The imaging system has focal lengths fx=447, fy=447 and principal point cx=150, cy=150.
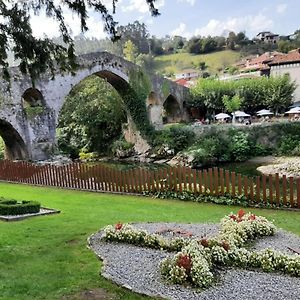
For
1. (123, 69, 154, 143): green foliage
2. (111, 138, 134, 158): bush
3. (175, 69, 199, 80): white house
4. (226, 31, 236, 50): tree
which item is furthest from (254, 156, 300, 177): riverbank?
(226, 31, 236, 50): tree

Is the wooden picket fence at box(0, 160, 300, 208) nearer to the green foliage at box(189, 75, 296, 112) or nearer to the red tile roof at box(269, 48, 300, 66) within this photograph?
the green foliage at box(189, 75, 296, 112)

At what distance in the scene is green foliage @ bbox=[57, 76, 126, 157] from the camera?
3447 centimetres

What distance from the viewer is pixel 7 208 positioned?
10.7 metres

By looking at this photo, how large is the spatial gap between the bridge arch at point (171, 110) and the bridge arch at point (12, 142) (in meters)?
19.6

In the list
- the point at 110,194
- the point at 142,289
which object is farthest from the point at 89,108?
the point at 142,289

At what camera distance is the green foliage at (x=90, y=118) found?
3447cm

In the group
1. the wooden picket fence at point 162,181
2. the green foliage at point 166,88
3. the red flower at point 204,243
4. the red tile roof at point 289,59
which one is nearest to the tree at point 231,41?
the red tile roof at point 289,59

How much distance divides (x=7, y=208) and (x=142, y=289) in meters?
6.13

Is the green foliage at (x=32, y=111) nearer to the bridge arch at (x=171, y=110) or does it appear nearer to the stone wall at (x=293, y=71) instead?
the bridge arch at (x=171, y=110)

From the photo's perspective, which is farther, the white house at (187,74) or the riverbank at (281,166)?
the white house at (187,74)

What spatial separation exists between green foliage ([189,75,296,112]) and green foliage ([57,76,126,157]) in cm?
1035

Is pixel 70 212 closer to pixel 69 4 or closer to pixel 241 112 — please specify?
pixel 69 4

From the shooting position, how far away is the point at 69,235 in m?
8.55

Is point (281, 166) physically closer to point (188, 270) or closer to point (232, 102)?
point (232, 102)
